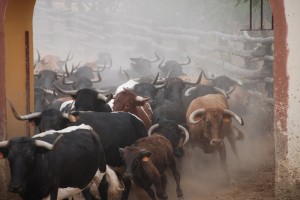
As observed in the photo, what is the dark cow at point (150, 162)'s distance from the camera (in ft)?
34.1

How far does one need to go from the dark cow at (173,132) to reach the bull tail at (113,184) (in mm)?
2189

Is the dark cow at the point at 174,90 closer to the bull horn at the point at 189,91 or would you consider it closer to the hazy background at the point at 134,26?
the bull horn at the point at 189,91

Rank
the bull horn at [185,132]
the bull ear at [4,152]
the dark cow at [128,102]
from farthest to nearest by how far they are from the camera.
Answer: the dark cow at [128,102] < the bull horn at [185,132] < the bull ear at [4,152]

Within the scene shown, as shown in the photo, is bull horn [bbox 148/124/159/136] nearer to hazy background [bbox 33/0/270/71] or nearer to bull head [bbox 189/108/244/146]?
bull head [bbox 189/108/244/146]

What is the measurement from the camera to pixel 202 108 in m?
13.3

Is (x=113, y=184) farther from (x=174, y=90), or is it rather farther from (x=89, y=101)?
(x=174, y=90)

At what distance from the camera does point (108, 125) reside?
436 inches

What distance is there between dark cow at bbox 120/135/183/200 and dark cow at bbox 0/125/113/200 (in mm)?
799

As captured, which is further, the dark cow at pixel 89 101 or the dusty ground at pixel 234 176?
the dark cow at pixel 89 101

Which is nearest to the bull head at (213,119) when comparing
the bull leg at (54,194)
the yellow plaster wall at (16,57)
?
the yellow plaster wall at (16,57)

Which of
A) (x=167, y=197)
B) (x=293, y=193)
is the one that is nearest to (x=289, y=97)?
(x=293, y=193)

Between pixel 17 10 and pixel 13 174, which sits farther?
pixel 17 10

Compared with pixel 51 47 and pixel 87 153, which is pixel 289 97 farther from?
pixel 51 47

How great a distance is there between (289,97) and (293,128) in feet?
1.24
